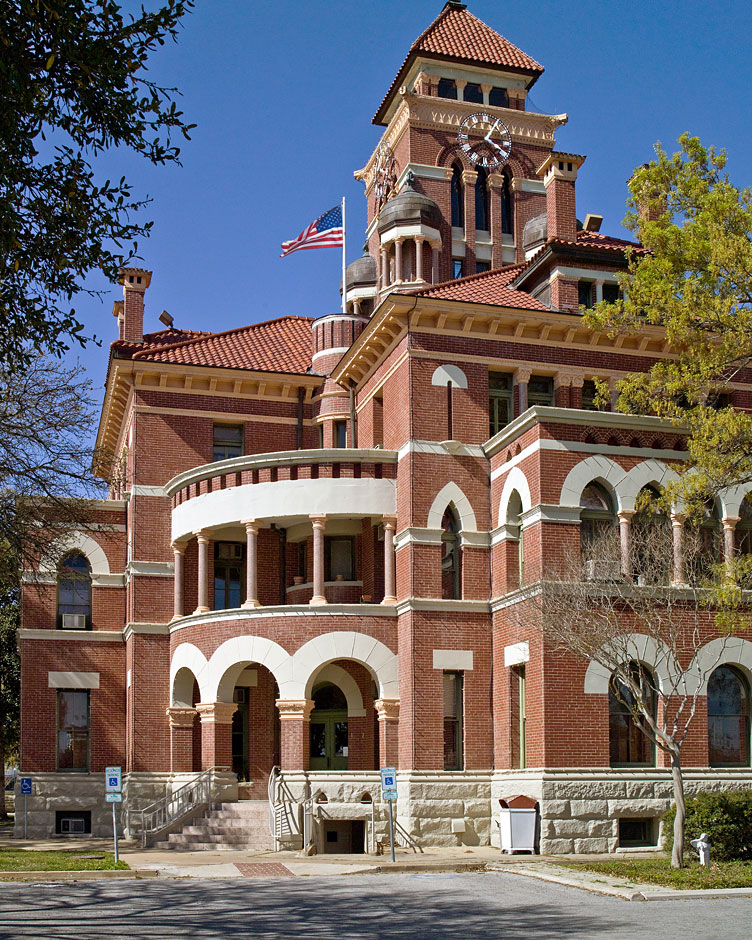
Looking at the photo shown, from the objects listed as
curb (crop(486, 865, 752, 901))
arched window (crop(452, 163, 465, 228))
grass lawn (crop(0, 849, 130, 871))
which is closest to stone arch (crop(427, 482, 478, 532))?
grass lawn (crop(0, 849, 130, 871))

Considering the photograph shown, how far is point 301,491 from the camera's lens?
30.9 metres

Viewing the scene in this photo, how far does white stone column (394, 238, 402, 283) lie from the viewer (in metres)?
36.7

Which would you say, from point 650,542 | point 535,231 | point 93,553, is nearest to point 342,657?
point 650,542

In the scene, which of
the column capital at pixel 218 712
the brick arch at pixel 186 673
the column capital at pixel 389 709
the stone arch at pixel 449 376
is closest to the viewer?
the column capital at pixel 389 709

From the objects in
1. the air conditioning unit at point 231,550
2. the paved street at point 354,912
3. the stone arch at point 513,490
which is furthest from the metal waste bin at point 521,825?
the air conditioning unit at point 231,550

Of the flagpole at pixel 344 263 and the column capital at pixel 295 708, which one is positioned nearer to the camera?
the column capital at pixel 295 708

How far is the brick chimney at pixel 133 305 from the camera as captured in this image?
38.7 m

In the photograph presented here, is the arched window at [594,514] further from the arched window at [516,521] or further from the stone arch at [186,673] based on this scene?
the stone arch at [186,673]

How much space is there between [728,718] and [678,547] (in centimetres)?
426

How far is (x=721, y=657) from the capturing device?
27.1 metres

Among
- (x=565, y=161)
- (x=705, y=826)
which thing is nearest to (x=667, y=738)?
(x=705, y=826)

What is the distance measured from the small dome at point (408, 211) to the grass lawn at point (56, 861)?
1915 cm

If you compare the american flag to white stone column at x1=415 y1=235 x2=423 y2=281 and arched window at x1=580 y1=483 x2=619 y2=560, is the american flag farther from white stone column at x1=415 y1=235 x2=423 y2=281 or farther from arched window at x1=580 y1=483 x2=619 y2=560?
arched window at x1=580 y1=483 x2=619 y2=560

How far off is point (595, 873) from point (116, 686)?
18.6 meters
